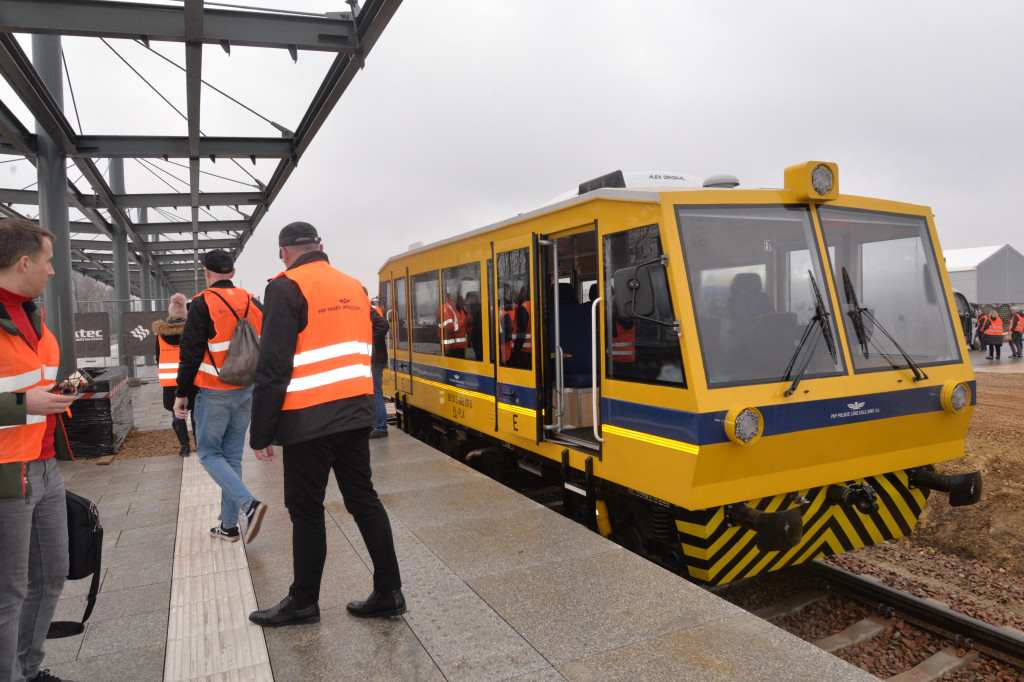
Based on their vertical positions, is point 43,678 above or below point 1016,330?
below

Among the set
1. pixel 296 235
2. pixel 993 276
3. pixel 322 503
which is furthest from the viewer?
pixel 993 276

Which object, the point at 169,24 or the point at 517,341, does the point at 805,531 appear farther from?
the point at 169,24

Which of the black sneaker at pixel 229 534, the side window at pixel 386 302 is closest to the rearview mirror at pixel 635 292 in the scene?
the black sneaker at pixel 229 534

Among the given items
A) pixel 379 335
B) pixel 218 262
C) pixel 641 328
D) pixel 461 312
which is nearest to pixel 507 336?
pixel 461 312

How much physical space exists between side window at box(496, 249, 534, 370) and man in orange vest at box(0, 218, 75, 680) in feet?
11.9

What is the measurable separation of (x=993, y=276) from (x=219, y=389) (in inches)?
1582

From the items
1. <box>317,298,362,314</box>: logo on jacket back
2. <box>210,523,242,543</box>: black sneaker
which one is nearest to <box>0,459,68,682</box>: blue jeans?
<box>317,298,362,314</box>: logo on jacket back

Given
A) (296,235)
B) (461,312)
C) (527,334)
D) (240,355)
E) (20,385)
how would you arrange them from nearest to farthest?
1. (20,385)
2. (296,235)
3. (240,355)
4. (527,334)
5. (461,312)

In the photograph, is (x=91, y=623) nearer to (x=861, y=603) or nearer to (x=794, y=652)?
(x=794, y=652)

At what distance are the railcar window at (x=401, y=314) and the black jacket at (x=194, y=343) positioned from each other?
5.06 metres

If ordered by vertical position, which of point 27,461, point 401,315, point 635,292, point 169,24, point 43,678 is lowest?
point 43,678

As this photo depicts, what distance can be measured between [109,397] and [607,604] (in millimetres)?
7032

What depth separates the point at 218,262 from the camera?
4695 mm

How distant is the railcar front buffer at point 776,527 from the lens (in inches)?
155
